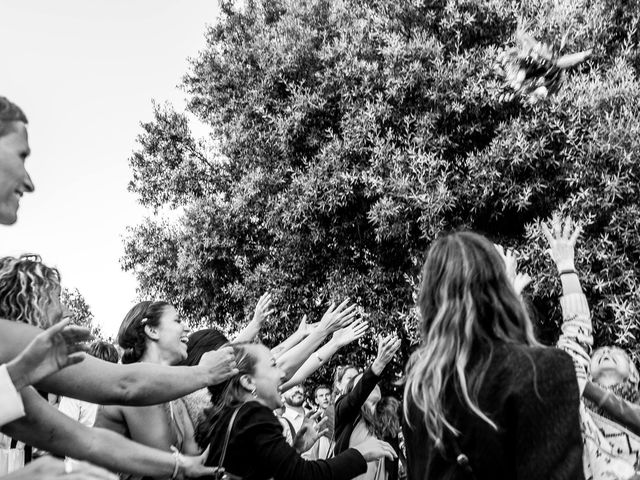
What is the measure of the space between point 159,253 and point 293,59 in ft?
19.6

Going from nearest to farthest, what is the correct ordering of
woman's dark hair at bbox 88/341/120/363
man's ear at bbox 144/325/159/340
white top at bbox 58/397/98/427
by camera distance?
man's ear at bbox 144/325/159/340 < woman's dark hair at bbox 88/341/120/363 < white top at bbox 58/397/98/427

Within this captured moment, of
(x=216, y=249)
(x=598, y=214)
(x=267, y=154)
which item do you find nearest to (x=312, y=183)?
(x=267, y=154)

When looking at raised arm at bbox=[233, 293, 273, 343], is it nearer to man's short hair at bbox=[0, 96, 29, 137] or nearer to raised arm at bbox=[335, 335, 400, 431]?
raised arm at bbox=[335, 335, 400, 431]

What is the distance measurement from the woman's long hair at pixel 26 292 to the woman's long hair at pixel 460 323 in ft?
5.76

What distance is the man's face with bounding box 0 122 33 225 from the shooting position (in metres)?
2.31

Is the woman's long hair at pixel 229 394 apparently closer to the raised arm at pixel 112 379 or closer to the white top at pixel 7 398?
the raised arm at pixel 112 379

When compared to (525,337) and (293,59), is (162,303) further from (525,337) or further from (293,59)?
(293,59)

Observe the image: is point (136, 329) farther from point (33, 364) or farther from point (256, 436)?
point (33, 364)

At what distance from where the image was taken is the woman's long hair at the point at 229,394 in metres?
3.55

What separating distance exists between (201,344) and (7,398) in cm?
263

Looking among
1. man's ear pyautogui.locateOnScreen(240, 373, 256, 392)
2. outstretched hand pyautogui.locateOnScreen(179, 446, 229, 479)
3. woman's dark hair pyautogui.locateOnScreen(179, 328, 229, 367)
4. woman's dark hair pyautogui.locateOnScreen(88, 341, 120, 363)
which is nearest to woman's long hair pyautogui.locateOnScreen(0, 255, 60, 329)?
outstretched hand pyautogui.locateOnScreen(179, 446, 229, 479)

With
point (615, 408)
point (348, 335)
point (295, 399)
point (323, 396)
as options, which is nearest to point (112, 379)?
point (615, 408)

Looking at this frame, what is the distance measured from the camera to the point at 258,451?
10.7 feet

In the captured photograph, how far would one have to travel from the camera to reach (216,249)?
1550 cm
